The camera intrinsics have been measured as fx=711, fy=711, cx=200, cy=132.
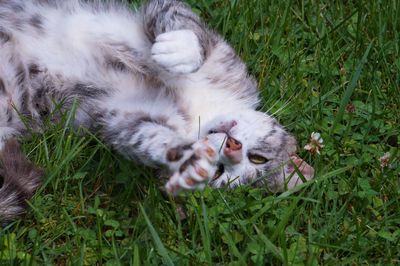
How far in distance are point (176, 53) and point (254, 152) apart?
56cm

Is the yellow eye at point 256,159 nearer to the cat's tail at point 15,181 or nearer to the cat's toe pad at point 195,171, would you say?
the cat's toe pad at point 195,171

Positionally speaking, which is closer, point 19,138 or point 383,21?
point 19,138

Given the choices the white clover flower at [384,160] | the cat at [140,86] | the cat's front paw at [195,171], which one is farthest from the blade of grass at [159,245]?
the white clover flower at [384,160]

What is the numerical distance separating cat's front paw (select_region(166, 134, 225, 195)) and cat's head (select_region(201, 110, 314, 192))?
47cm

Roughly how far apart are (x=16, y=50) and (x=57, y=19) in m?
0.26

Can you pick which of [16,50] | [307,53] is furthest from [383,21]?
[16,50]

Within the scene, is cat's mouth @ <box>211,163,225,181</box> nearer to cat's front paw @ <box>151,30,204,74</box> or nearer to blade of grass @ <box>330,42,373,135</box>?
cat's front paw @ <box>151,30,204,74</box>

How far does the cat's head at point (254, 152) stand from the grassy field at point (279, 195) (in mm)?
86

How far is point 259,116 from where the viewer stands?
10.5 ft

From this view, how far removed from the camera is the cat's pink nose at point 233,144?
2963 mm

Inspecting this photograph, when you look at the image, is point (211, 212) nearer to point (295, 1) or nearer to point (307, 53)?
point (307, 53)

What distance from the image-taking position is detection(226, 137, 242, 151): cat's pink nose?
9.72ft

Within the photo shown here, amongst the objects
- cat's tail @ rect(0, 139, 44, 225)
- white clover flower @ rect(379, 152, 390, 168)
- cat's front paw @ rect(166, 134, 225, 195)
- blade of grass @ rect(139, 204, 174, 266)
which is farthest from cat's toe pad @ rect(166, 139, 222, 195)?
white clover flower @ rect(379, 152, 390, 168)

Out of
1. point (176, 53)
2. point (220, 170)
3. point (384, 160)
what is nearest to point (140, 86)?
point (176, 53)
